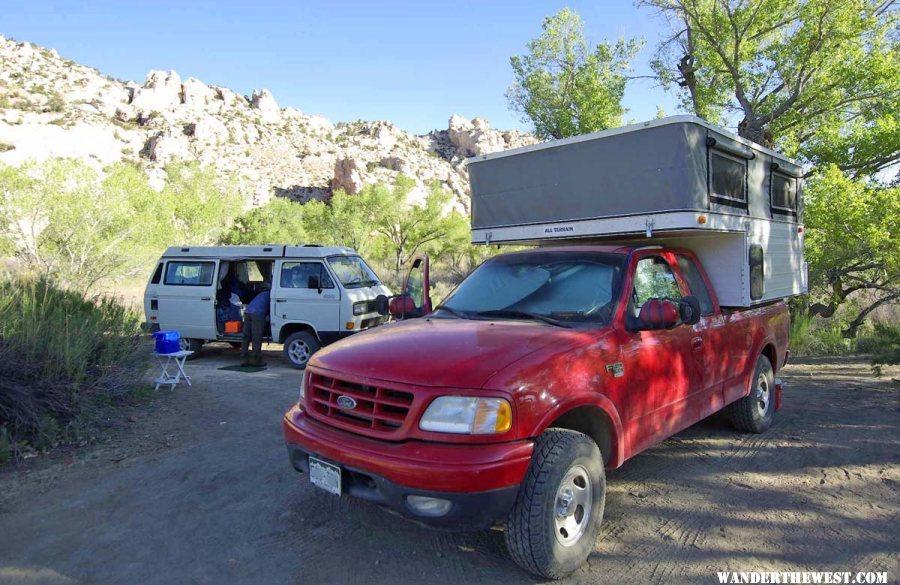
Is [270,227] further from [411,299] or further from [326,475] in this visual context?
[326,475]

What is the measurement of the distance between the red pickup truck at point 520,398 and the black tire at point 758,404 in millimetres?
1197

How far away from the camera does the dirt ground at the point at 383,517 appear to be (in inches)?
125

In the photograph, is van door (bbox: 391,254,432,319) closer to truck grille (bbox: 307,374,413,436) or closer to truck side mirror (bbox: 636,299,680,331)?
truck grille (bbox: 307,374,413,436)

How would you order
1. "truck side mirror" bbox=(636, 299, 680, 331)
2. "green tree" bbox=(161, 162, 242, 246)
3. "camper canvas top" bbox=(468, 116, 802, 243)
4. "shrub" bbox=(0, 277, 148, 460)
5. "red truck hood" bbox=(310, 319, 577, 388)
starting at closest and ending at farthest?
1. "red truck hood" bbox=(310, 319, 577, 388)
2. "truck side mirror" bbox=(636, 299, 680, 331)
3. "camper canvas top" bbox=(468, 116, 802, 243)
4. "shrub" bbox=(0, 277, 148, 460)
5. "green tree" bbox=(161, 162, 242, 246)

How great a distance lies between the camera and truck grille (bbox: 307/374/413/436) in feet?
9.61

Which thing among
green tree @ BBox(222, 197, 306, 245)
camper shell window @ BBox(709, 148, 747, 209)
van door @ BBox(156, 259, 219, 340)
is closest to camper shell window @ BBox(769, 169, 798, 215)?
camper shell window @ BBox(709, 148, 747, 209)

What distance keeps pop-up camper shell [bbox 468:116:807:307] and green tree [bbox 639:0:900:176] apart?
7332mm

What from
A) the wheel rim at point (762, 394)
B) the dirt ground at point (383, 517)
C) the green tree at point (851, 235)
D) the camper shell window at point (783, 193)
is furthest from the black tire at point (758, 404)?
the green tree at point (851, 235)

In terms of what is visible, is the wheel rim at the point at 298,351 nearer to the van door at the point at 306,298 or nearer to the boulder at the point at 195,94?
the van door at the point at 306,298

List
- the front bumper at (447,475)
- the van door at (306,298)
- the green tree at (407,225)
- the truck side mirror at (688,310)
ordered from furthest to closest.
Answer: the green tree at (407,225), the van door at (306,298), the truck side mirror at (688,310), the front bumper at (447,475)

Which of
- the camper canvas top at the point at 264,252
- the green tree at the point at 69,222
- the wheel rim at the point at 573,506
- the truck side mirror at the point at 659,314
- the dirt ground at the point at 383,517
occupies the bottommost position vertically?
the dirt ground at the point at 383,517

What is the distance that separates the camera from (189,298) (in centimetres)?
1076

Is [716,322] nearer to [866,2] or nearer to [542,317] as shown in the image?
[542,317]

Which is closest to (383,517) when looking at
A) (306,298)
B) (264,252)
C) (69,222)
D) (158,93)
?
(306,298)
